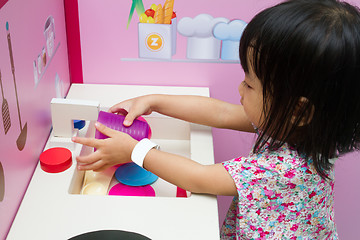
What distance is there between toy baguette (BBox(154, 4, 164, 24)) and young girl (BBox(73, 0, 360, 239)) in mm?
247

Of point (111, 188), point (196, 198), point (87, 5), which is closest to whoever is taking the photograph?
point (196, 198)

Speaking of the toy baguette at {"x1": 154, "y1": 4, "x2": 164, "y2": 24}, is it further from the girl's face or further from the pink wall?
the girl's face

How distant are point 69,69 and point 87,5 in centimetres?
17

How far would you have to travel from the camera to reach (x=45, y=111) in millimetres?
937

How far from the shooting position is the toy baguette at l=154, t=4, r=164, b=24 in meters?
1.07

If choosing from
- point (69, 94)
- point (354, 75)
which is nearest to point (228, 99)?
point (69, 94)

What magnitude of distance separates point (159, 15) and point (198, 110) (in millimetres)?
250

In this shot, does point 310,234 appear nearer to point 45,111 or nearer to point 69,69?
point 45,111

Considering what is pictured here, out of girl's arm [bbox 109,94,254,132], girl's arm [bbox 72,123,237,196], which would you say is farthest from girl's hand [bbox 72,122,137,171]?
girl's arm [bbox 109,94,254,132]

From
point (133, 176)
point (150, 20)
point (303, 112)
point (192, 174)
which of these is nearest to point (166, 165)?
point (192, 174)

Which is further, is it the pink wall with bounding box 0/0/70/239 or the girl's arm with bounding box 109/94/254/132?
the girl's arm with bounding box 109/94/254/132

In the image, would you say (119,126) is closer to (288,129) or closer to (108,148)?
(108,148)

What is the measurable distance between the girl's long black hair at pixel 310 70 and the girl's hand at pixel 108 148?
26 centimetres

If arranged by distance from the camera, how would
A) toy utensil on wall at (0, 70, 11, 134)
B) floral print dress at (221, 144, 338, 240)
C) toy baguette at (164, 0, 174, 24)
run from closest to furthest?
1. toy utensil on wall at (0, 70, 11, 134)
2. floral print dress at (221, 144, 338, 240)
3. toy baguette at (164, 0, 174, 24)
